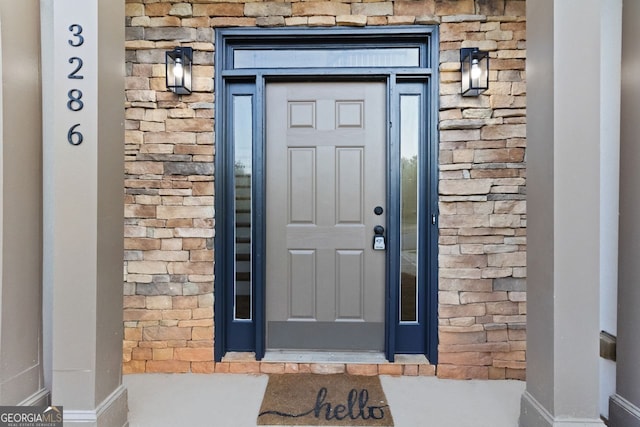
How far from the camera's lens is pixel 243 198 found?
2.39 metres

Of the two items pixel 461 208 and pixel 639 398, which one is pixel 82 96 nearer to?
pixel 461 208

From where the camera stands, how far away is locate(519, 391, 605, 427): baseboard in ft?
4.78

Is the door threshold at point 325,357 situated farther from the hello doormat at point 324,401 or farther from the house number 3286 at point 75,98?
the house number 3286 at point 75,98

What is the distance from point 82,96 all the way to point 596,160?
236cm

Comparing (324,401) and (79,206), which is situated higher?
(79,206)

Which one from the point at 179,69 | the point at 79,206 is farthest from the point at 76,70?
the point at 179,69

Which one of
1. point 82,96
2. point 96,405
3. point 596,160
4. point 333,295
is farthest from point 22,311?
point 596,160

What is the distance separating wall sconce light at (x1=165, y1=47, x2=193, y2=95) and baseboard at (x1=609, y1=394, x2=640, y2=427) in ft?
10.1

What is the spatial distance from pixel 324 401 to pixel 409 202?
143 cm

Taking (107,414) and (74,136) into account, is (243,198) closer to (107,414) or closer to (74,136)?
(74,136)

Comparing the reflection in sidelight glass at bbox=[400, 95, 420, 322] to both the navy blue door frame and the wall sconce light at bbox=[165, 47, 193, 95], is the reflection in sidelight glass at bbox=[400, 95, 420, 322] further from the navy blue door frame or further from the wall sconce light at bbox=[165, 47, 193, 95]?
the wall sconce light at bbox=[165, 47, 193, 95]

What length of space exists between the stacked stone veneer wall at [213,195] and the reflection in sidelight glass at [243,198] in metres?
0.19

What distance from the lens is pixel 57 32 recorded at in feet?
5.03

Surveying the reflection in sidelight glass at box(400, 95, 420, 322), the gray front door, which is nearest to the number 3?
the gray front door
